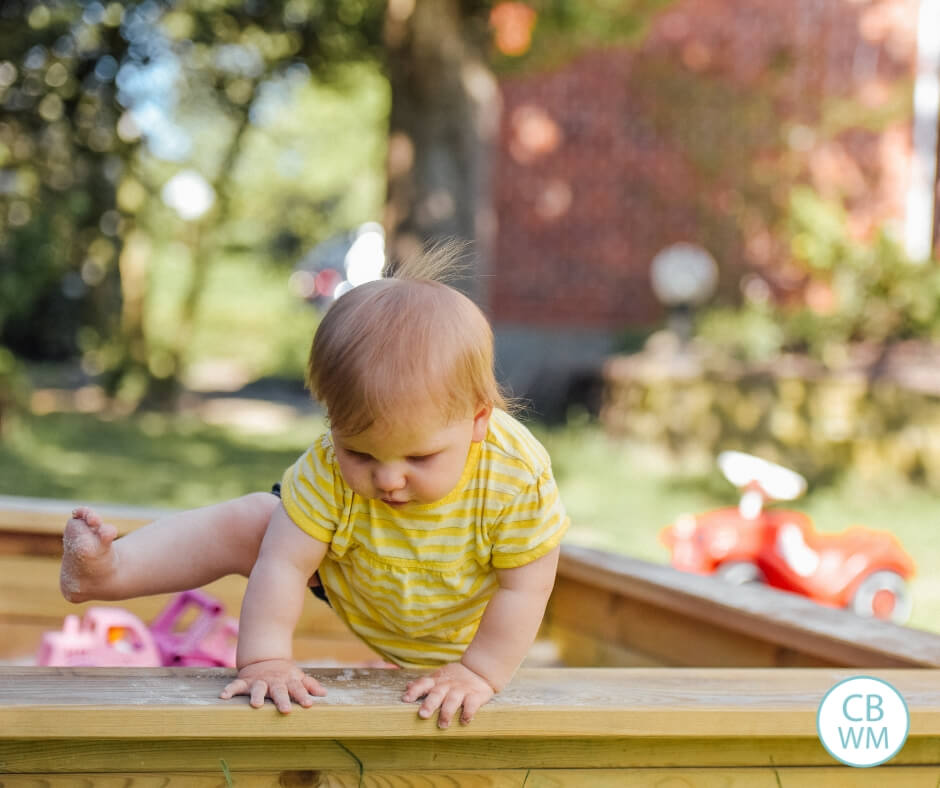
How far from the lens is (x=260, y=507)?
1.81m

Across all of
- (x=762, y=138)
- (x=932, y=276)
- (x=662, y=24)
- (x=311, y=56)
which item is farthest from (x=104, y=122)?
(x=932, y=276)

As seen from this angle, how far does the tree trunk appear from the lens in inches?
246

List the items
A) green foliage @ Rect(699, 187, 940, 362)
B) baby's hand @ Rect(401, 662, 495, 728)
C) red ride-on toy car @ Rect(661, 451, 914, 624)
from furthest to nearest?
green foliage @ Rect(699, 187, 940, 362) → red ride-on toy car @ Rect(661, 451, 914, 624) → baby's hand @ Rect(401, 662, 495, 728)

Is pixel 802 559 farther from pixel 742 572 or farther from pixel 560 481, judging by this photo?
pixel 560 481

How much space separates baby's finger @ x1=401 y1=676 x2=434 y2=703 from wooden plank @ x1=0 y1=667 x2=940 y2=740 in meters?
0.02

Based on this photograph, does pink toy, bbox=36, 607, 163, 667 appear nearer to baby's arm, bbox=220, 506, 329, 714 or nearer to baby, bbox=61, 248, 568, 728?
baby, bbox=61, 248, 568, 728

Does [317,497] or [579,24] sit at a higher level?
[579,24]

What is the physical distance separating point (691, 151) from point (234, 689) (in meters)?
9.55

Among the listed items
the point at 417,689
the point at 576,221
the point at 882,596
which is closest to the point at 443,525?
the point at 417,689

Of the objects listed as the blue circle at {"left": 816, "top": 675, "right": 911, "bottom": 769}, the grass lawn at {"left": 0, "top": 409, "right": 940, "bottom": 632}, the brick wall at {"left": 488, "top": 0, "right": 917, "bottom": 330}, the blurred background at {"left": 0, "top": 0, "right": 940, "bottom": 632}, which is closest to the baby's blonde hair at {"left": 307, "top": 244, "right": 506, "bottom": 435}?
the blue circle at {"left": 816, "top": 675, "right": 911, "bottom": 769}

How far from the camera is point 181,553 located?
182cm

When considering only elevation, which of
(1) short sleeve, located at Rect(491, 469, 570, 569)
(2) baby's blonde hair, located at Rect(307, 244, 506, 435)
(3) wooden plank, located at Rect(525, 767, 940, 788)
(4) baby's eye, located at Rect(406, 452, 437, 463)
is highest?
(2) baby's blonde hair, located at Rect(307, 244, 506, 435)

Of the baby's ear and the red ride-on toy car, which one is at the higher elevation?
the baby's ear

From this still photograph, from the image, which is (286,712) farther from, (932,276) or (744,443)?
(932,276)
